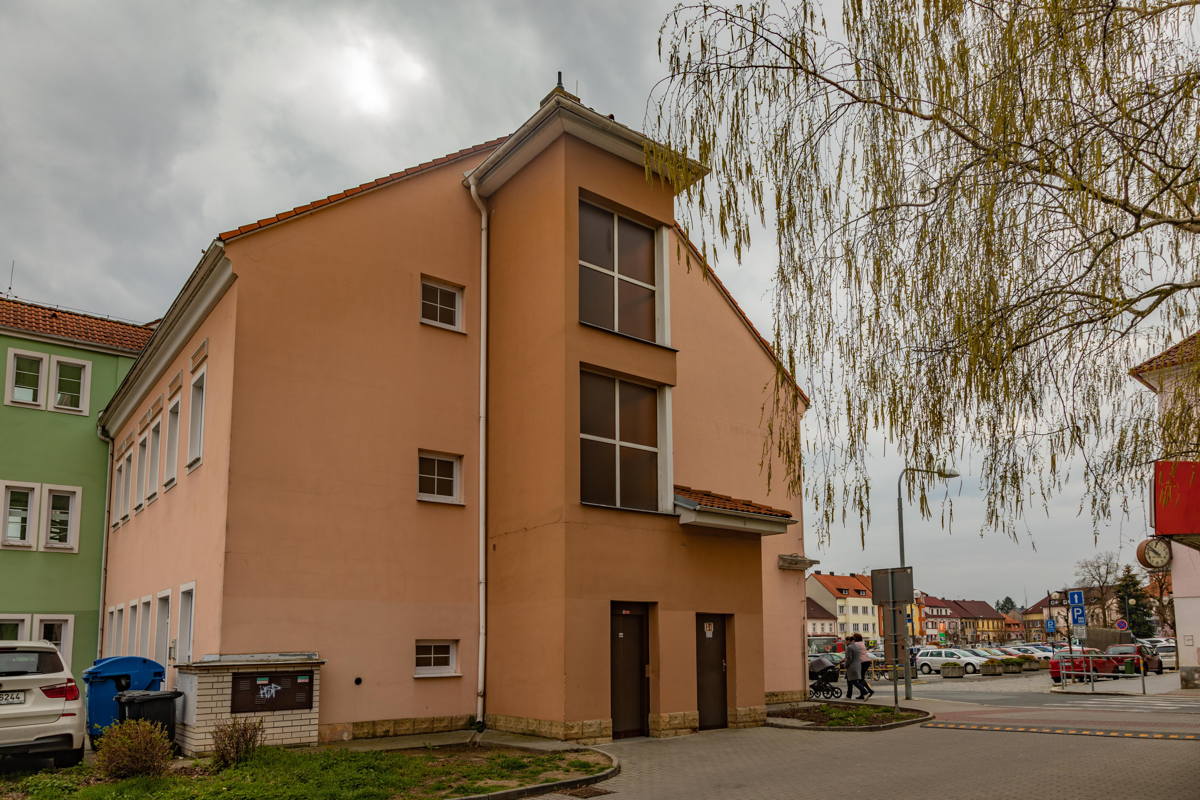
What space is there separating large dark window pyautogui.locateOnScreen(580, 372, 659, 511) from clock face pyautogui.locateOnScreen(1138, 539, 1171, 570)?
22.6 m

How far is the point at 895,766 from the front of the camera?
486 inches

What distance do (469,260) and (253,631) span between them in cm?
804

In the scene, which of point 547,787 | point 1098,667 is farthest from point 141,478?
point 1098,667

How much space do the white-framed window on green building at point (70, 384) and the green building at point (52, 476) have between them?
3cm

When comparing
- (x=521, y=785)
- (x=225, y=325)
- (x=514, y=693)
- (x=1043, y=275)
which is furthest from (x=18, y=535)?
(x=1043, y=275)

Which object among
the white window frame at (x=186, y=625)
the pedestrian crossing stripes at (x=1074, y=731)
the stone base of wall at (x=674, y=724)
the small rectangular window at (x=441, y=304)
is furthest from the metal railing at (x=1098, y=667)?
the white window frame at (x=186, y=625)

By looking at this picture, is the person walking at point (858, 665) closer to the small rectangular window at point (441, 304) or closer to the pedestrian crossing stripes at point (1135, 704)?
the pedestrian crossing stripes at point (1135, 704)

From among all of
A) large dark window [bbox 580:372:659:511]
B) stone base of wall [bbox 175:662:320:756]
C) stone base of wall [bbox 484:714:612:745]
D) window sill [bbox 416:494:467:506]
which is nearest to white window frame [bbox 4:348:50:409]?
stone base of wall [bbox 175:662:320:756]

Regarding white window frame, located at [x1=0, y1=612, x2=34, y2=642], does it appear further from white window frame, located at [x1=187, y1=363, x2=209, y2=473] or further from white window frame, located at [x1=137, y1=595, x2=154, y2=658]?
white window frame, located at [x1=187, y1=363, x2=209, y2=473]

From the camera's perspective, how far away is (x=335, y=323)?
16.3m

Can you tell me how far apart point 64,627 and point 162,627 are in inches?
364

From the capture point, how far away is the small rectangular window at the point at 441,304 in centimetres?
1788

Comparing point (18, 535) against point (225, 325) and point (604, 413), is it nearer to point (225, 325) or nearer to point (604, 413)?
point (225, 325)

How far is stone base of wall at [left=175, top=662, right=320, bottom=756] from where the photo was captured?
520 inches
